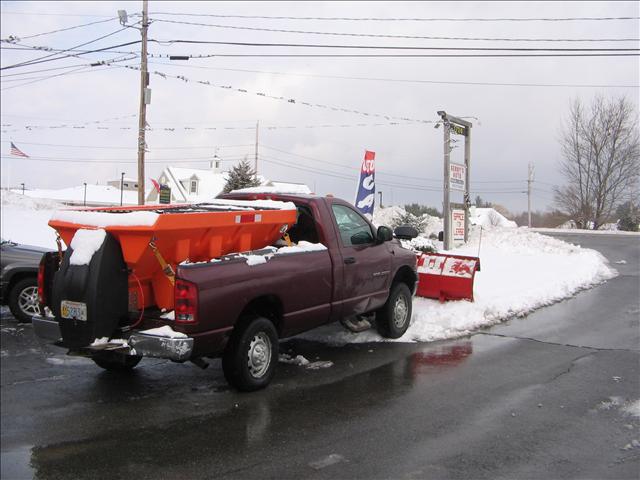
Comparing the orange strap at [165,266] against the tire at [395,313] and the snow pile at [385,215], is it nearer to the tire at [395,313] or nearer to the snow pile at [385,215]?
the tire at [395,313]

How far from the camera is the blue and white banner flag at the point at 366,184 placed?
16297 millimetres

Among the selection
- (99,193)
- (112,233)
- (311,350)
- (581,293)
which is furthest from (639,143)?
(99,193)

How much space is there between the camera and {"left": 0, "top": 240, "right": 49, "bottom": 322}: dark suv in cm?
909

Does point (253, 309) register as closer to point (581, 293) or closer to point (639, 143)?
point (581, 293)

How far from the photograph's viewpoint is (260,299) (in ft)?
19.0

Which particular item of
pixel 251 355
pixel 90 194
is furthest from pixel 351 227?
pixel 90 194

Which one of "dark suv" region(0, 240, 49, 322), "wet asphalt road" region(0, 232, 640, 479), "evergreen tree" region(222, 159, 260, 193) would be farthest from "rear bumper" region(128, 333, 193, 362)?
"evergreen tree" region(222, 159, 260, 193)

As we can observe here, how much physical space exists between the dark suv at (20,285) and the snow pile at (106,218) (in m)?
4.24

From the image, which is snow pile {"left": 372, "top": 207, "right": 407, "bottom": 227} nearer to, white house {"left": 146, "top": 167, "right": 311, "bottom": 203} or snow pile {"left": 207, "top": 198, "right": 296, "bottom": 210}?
snow pile {"left": 207, "top": 198, "right": 296, "bottom": 210}

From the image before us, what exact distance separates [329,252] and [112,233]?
8.58 feet

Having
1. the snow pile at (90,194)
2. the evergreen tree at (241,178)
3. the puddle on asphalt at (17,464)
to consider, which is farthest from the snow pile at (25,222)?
the snow pile at (90,194)

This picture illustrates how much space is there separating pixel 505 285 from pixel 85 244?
31.5 ft

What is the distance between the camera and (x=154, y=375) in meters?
6.32

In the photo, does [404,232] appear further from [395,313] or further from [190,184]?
[190,184]
